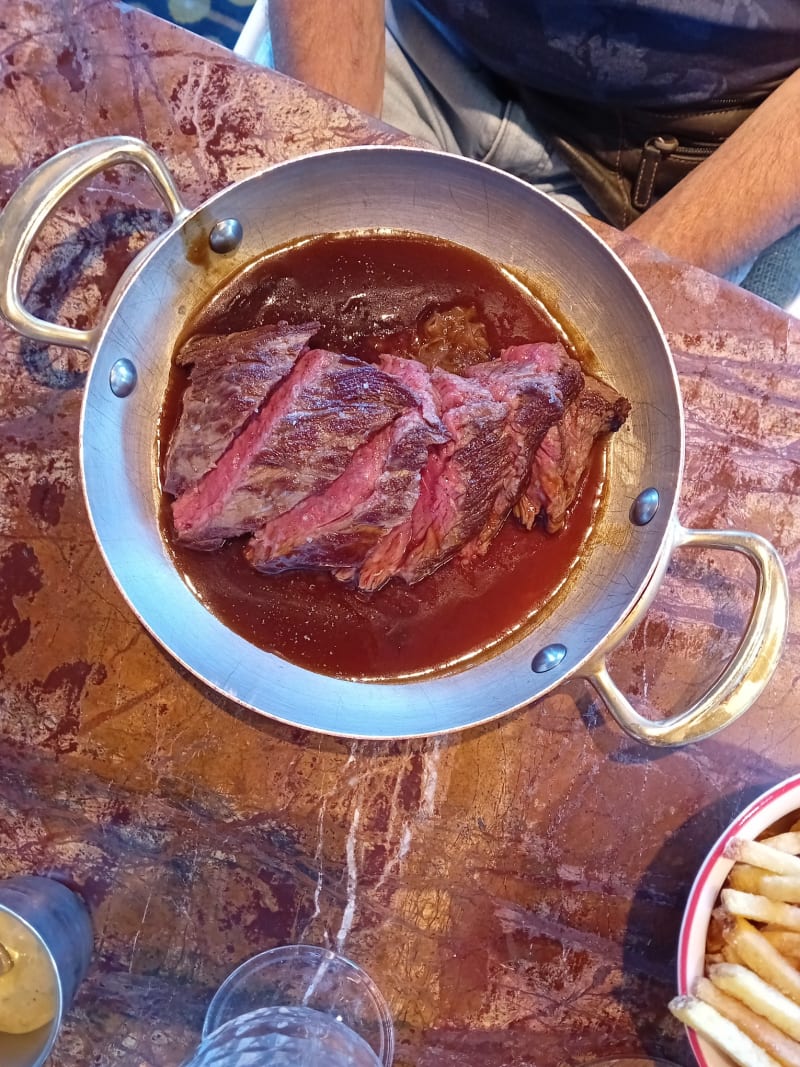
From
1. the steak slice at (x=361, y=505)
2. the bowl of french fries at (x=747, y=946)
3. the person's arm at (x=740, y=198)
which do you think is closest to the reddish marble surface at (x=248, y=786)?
the bowl of french fries at (x=747, y=946)

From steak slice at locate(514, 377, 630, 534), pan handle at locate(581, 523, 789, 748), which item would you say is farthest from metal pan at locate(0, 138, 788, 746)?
steak slice at locate(514, 377, 630, 534)

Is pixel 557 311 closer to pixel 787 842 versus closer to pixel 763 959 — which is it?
pixel 787 842

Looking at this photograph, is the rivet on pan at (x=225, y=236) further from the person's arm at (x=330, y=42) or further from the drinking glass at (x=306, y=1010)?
the drinking glass at (x=306, y=1010)

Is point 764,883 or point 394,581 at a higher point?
point 394,581

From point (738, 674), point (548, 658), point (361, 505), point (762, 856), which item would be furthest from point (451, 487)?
point (762, 856)

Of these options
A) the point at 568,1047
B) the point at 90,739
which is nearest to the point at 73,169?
the point at 90,739

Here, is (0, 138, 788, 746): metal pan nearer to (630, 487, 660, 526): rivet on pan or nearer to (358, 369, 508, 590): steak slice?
(630, 487, 660, 526): rivet on pan
